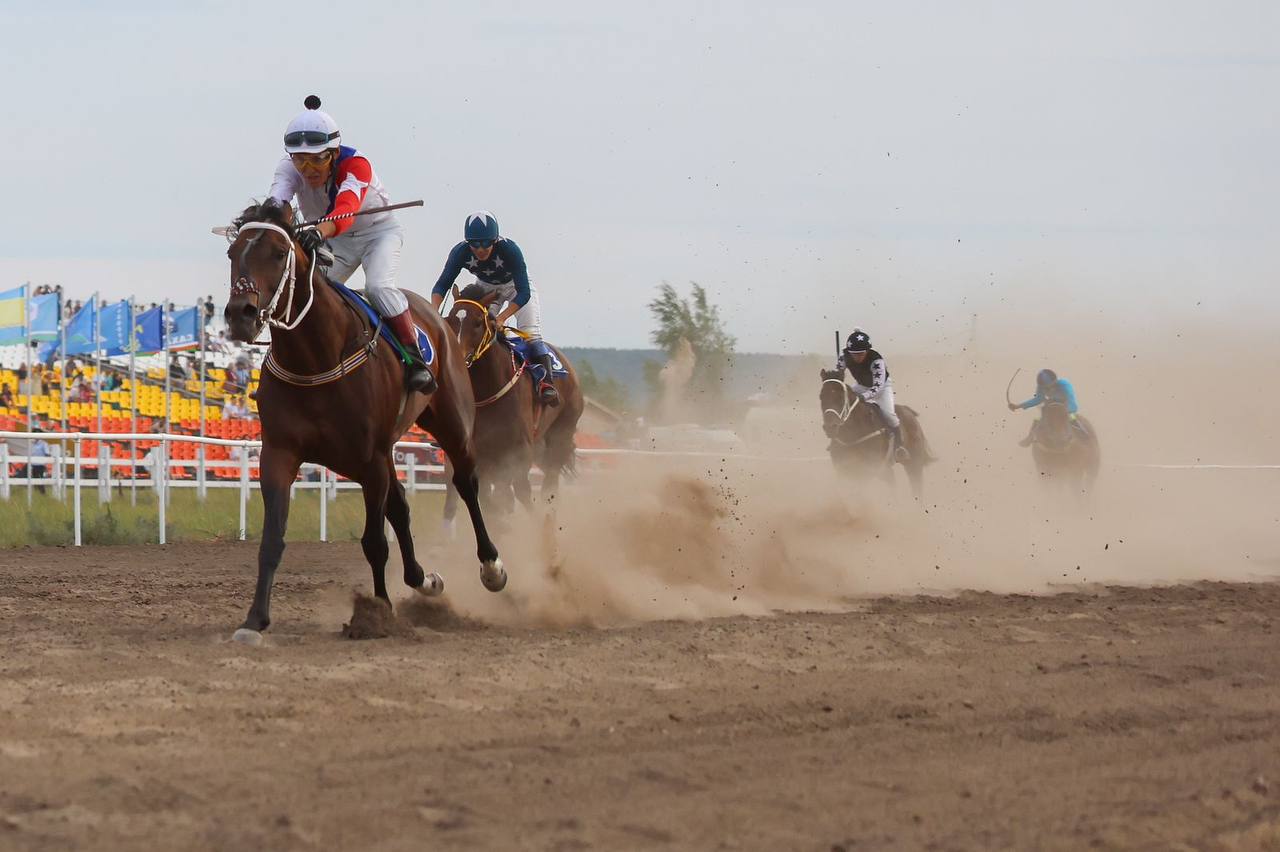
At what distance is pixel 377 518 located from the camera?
9141mm

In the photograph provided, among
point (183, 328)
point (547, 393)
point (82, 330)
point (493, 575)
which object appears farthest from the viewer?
point (183, 328)

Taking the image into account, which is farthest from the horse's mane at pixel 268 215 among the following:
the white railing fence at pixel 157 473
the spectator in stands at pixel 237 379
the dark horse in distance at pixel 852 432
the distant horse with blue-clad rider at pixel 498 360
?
the spectator in stands at pixel 237 379

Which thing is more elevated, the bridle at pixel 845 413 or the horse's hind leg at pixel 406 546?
the bridle at pixel 845 413

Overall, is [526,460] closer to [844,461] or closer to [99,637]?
[99,637]

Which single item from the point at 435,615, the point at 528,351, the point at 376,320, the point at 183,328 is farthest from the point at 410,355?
the point at 183,328

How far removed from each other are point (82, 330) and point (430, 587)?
698 inches

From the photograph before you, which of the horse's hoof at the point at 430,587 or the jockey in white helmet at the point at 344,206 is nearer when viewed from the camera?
the jockey in white helmet at the point at 344,206

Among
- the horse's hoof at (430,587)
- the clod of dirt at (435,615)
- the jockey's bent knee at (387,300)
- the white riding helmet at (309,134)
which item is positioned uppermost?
the white riding helmet at (309,134)

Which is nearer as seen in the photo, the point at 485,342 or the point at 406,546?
the point at 406,546

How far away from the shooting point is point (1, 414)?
2566 centimetres

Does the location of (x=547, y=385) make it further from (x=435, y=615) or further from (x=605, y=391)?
(x=605, y=391)

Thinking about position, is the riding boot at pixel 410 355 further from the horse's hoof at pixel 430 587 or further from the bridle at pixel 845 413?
the bridle at pixel 845 413

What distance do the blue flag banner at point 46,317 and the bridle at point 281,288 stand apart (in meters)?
17.5

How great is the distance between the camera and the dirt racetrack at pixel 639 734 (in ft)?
15.4
